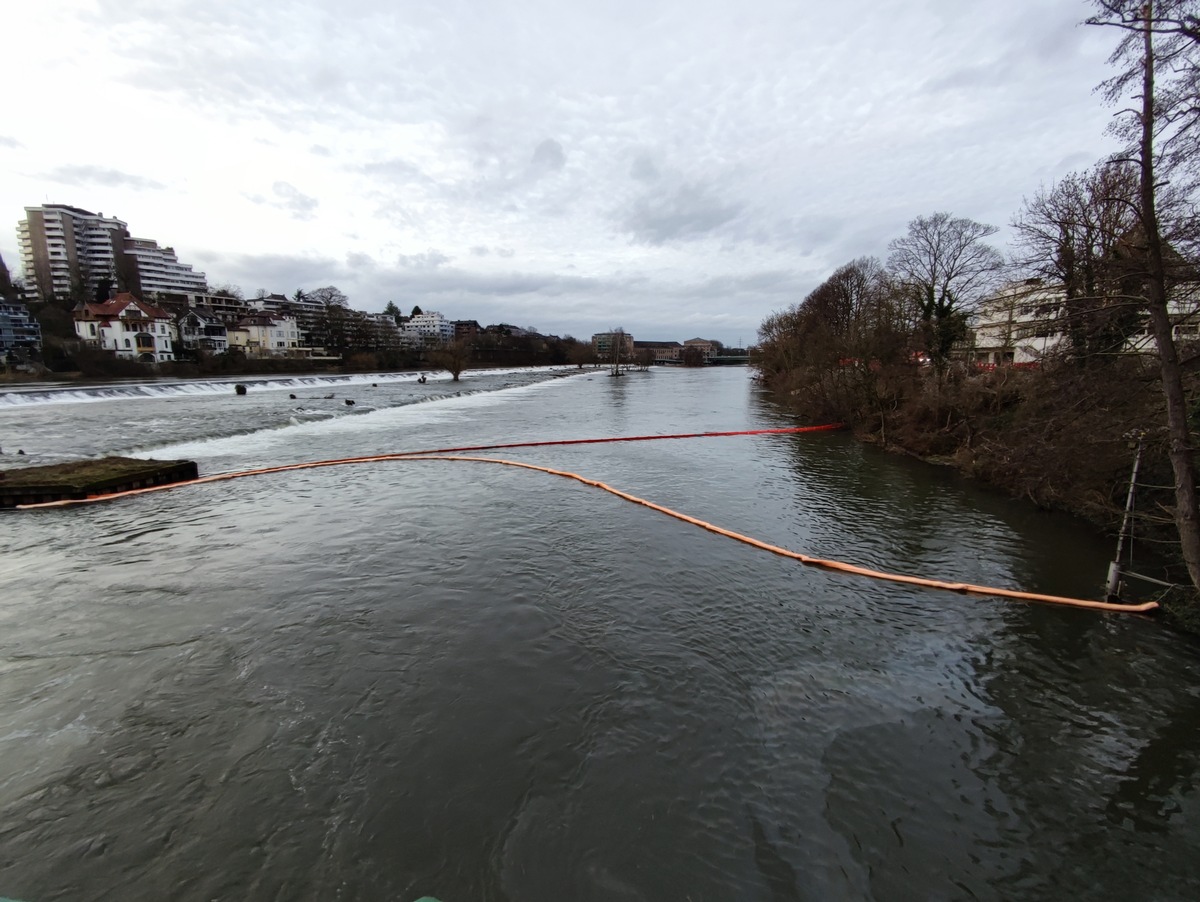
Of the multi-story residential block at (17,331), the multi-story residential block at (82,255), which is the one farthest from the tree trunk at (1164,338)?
the multi-story residential block at (82,255)

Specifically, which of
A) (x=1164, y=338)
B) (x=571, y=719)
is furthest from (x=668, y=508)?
(x=1164, y=338)

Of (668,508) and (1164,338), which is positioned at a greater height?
(1164,338)

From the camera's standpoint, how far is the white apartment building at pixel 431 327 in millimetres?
173562

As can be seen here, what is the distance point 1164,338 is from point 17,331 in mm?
114784

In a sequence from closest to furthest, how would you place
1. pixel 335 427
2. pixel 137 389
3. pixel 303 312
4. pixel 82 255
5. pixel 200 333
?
pixel 335 427 → pixel 137 389 → pixel 200 333 → pixel 82 255 → pixel 303 312

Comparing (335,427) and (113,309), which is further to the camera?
(113,309)

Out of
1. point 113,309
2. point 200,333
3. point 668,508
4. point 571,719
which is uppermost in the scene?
point 113,309

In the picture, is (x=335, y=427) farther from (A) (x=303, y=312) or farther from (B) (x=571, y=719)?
(A) (x=303, y=312)

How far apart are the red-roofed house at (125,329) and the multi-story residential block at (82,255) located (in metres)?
36.9

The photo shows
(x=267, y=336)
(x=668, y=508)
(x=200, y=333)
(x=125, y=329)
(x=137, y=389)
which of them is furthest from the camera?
(x=267, y=336)

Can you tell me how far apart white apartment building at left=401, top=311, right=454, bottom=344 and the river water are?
562 ft

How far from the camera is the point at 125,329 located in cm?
7475

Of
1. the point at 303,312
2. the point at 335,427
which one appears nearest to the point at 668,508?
the point at 335,427

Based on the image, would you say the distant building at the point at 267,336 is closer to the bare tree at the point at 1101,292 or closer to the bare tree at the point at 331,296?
the bare tree at the point at 331,296
